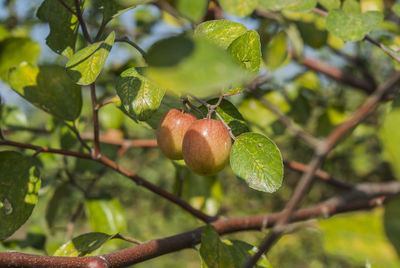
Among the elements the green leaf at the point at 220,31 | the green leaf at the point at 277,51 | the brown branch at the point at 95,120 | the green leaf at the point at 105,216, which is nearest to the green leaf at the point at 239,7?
the green leaf at the point at 220,31

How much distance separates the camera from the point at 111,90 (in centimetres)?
134

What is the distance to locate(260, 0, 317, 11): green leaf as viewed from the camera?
67 cm

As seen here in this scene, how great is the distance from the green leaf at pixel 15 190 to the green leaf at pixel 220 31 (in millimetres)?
385

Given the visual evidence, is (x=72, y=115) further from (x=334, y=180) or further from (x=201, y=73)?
(x=334, y=180)

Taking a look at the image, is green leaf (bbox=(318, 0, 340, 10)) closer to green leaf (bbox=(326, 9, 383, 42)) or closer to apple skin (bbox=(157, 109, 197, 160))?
green leaf (bbox=(326, 9, 383, 42))

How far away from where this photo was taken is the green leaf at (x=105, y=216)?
944 millimetres

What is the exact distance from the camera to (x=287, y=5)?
0.68 metres

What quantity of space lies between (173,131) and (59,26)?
24 centimetres

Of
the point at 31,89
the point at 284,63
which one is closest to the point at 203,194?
the point at 284,63

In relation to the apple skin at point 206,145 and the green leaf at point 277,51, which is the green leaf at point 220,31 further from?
the green leaf at point 277,51

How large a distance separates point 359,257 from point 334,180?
0.74 meters

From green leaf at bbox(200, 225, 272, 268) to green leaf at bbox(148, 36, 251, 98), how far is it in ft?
1.29

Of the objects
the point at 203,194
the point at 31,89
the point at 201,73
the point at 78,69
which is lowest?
the point at 203,194

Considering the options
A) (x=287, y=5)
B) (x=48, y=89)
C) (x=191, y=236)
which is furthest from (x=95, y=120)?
(x=287, y=5)
